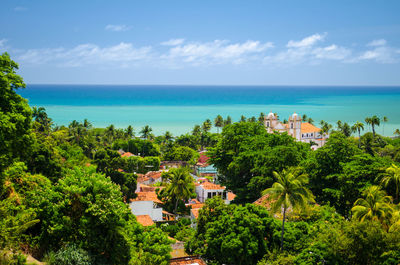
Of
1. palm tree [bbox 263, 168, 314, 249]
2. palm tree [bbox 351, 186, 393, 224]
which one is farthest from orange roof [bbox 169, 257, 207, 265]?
palm tree [bbox 351, 186, 393, 224]

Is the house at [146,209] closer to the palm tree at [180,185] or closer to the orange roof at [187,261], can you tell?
the palm tree at [180,185]

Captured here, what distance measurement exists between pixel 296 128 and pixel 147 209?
60110 mm

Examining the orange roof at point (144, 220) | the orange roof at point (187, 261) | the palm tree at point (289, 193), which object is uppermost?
the palm tree at point (289, 193)

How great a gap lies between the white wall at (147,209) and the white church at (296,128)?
52883 millimetres

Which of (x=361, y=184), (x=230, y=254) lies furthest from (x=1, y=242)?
(x=361, y=184)

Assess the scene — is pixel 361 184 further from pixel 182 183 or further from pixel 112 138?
pixel 112 138

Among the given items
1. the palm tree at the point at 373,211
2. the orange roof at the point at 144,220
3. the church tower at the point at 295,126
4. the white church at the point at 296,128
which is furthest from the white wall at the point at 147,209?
the church tower at the point at 295,126

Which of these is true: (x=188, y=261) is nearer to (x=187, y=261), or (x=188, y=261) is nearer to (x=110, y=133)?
(x=187, y=261)

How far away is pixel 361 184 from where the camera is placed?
958 inches

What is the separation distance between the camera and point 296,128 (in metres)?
85.5

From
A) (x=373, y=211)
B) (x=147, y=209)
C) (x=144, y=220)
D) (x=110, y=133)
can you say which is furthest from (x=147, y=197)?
(x=110, y=133)

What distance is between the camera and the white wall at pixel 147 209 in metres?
32.9

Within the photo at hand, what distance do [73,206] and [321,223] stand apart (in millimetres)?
13326

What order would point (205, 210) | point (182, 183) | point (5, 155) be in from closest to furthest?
point (5, 155), point (205, 210), point (182, 183)
